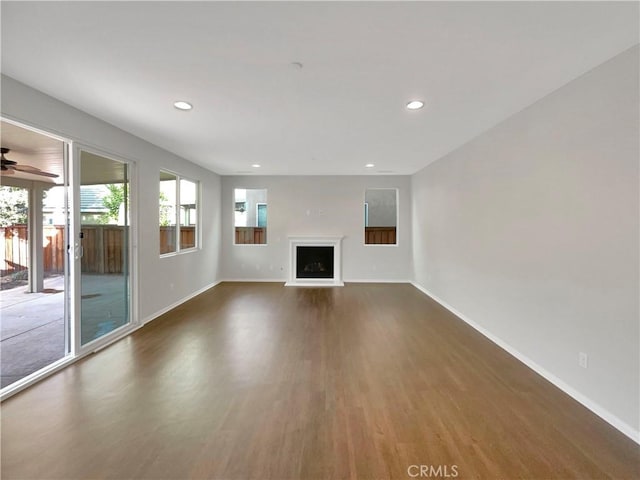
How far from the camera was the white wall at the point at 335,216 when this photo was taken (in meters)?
6.96

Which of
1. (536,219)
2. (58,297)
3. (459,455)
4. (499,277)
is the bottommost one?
(459,455)

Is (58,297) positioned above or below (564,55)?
below

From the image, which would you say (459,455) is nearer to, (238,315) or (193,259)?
(238,315)

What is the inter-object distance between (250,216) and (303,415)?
5.72 metres

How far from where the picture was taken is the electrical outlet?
2.20m

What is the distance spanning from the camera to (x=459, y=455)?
1.72m

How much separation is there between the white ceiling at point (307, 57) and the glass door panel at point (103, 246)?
2.22ft

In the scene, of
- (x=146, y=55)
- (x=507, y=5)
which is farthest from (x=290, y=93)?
(x=507, y=5)

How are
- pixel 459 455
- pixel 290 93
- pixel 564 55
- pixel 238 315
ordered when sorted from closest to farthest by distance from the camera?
1. pixel 459 455
2. pixel 564 55
3. pixel 290 93
4. pixel 238 315

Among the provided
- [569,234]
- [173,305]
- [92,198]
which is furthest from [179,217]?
[569,234]

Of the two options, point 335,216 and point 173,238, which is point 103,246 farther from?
point 335,216

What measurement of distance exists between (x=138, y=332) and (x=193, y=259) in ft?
6.73

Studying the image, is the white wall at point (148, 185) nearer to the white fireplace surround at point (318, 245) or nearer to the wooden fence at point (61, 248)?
the wooden fence at point (61, 248)

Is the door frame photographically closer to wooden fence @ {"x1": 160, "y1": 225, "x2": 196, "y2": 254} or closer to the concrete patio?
the concrete patio
